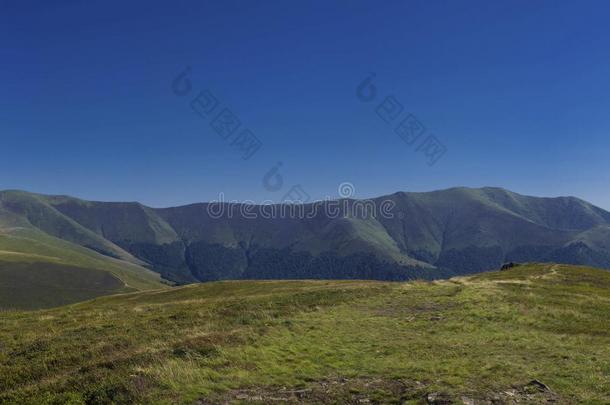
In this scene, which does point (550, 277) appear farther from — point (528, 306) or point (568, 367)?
point (568, 367)

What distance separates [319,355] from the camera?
2280cm

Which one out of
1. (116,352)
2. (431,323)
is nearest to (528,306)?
(431,323)

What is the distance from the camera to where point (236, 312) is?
3691 centimetres

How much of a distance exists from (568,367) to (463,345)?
5.68 metres

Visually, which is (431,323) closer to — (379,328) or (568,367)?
(379,328)

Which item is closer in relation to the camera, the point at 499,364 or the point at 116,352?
the point at 499,364

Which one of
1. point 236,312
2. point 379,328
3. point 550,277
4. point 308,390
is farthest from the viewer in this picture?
point 550,277

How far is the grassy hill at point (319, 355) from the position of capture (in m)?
17.0

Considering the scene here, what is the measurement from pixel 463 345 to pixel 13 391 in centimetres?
2248

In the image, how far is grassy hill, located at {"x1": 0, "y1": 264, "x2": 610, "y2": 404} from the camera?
17016 mm

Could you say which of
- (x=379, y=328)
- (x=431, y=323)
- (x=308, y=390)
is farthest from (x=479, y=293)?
(x=308, y=390)

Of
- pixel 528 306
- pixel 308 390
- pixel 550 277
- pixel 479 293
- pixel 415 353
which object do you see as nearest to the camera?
pixel 308 390

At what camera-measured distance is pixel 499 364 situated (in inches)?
822

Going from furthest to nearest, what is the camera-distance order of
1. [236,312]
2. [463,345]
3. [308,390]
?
[236,312] → [463,345] → [308,390]
